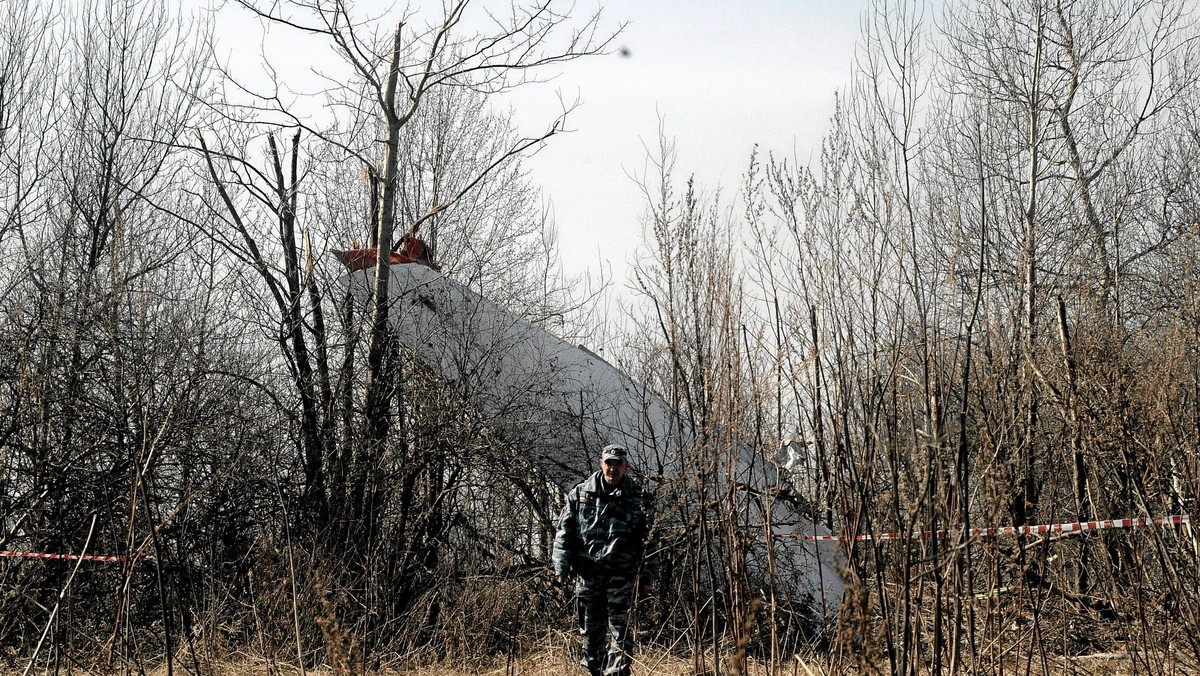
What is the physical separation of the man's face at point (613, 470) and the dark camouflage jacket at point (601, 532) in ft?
0.18

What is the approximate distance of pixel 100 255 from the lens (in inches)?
396

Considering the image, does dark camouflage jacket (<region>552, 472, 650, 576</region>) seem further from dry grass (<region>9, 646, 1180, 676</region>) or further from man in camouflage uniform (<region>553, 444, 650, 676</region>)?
dry grass (<region>9, 646, 1180, 676</region>)

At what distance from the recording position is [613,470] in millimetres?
5328

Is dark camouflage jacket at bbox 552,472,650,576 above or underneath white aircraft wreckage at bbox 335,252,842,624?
underneath

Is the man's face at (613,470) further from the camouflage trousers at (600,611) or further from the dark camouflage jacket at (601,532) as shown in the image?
the camouflage trousers at (600,611)

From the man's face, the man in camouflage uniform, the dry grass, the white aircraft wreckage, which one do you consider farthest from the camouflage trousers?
the white aircraft wreckage

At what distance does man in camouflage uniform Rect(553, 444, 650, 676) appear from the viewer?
530 centimetres

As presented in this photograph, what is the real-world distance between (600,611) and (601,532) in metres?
0.41

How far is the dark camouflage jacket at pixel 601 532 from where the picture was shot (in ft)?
17.4

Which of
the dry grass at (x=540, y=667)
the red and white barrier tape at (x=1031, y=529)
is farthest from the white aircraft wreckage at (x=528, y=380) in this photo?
the red and white barrier tape at (x=1031, y=529)

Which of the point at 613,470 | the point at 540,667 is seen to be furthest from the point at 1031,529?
the point at 540,667

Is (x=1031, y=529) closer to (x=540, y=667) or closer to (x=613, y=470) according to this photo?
(x=613, y=470)

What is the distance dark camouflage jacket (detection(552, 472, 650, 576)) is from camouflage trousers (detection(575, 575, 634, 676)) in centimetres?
6

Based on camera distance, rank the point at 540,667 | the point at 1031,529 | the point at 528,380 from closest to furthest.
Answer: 1. the point at 1031,529
2. the point at 540,667
3. the point at 528,380
